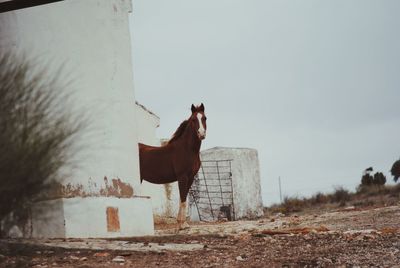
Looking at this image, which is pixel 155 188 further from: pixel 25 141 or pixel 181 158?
pixel 25 141

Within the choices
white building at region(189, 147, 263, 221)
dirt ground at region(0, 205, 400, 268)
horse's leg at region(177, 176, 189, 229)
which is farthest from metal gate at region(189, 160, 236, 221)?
dirt ground at region(0, 205, 400, 268)

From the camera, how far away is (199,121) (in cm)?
1066

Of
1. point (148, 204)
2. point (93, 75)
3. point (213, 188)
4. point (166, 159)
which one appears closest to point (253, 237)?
point (148, 204)

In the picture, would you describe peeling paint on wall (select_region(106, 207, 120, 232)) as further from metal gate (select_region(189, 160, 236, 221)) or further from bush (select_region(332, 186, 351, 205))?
bush (select_region(332, 186, 351, 205))

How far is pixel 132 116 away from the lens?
27.8ft

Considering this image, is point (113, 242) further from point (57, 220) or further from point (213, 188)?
point (213, 188)

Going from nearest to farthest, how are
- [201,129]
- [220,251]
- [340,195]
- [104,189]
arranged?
[220,251]
[104,189]
[201,129]
[340,195]

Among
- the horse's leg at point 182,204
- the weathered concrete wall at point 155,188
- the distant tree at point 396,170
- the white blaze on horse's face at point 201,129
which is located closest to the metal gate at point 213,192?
the weathered concrete wall at point 155,188

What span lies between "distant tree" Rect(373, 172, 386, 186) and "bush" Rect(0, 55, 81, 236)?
29952mm

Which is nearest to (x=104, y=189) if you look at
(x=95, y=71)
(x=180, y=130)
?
(x=95, y=71)

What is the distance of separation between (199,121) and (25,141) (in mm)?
7485

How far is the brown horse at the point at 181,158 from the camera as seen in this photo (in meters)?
10.8

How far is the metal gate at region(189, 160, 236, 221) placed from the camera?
19.5 m

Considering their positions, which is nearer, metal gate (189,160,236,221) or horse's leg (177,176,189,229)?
horse's leg (177,176,189,229)
